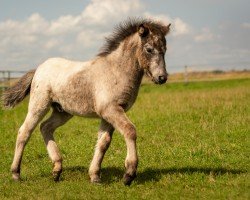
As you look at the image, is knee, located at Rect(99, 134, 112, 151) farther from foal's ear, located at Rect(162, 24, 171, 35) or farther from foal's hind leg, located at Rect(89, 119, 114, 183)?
foal's ear, located at Rect(162, 24, 171, 35)

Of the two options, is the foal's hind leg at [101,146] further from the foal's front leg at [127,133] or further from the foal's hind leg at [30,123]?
the foal's hind leg at [30,123]

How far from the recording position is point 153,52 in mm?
7586

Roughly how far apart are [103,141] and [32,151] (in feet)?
12.9

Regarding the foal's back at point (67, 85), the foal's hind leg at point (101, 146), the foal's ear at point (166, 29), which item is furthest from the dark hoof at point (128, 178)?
the foal's ear at point (166, 29)

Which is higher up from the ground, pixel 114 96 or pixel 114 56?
pixel 114 56

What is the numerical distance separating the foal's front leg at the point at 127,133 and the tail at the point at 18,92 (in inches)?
103

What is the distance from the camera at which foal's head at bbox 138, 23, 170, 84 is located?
744 cm

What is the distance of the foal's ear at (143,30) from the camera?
7664 mm

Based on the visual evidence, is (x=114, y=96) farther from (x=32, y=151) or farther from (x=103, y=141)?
(x=32, y=151)

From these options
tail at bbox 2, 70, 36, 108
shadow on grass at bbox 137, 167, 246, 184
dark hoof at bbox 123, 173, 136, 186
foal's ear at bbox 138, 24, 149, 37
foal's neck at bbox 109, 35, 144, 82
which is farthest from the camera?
tail at bbox 2, 70, 36, 108

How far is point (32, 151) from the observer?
11.6 m

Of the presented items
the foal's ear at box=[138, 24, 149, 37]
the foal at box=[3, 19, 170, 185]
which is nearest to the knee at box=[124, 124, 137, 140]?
the foal at box=[3, 19, 170, 185]

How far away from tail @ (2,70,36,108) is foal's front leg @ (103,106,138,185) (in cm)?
261

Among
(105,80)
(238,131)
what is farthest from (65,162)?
(238,131)
